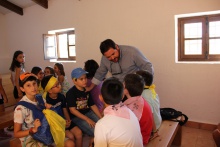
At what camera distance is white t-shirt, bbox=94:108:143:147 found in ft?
4.32

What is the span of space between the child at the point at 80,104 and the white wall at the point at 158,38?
174 cm

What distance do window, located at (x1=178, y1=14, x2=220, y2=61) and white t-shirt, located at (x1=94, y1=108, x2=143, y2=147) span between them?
2.48 m

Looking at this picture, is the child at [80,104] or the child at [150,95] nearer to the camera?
the child at [150,95]

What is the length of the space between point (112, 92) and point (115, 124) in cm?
22

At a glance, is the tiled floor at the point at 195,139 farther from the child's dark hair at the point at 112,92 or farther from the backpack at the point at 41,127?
the child's dark hair at the point at 112,92

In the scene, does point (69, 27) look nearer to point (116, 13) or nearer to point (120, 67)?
point (116, 13)

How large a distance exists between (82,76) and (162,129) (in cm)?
109

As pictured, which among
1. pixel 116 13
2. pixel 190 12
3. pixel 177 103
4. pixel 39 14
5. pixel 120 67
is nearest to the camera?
pixel 120 67

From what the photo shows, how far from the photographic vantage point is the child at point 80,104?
7.25 ft

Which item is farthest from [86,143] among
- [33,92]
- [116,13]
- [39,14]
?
[39,14]

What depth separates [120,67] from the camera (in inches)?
102

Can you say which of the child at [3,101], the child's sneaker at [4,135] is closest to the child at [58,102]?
the child at [3,101]

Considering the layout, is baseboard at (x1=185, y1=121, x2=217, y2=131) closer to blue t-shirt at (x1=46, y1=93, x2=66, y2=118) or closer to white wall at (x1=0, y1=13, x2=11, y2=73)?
blue t-shirt at (x1=46, y1=93, x2=66, y2=118)

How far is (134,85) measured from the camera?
1759 millimetres
